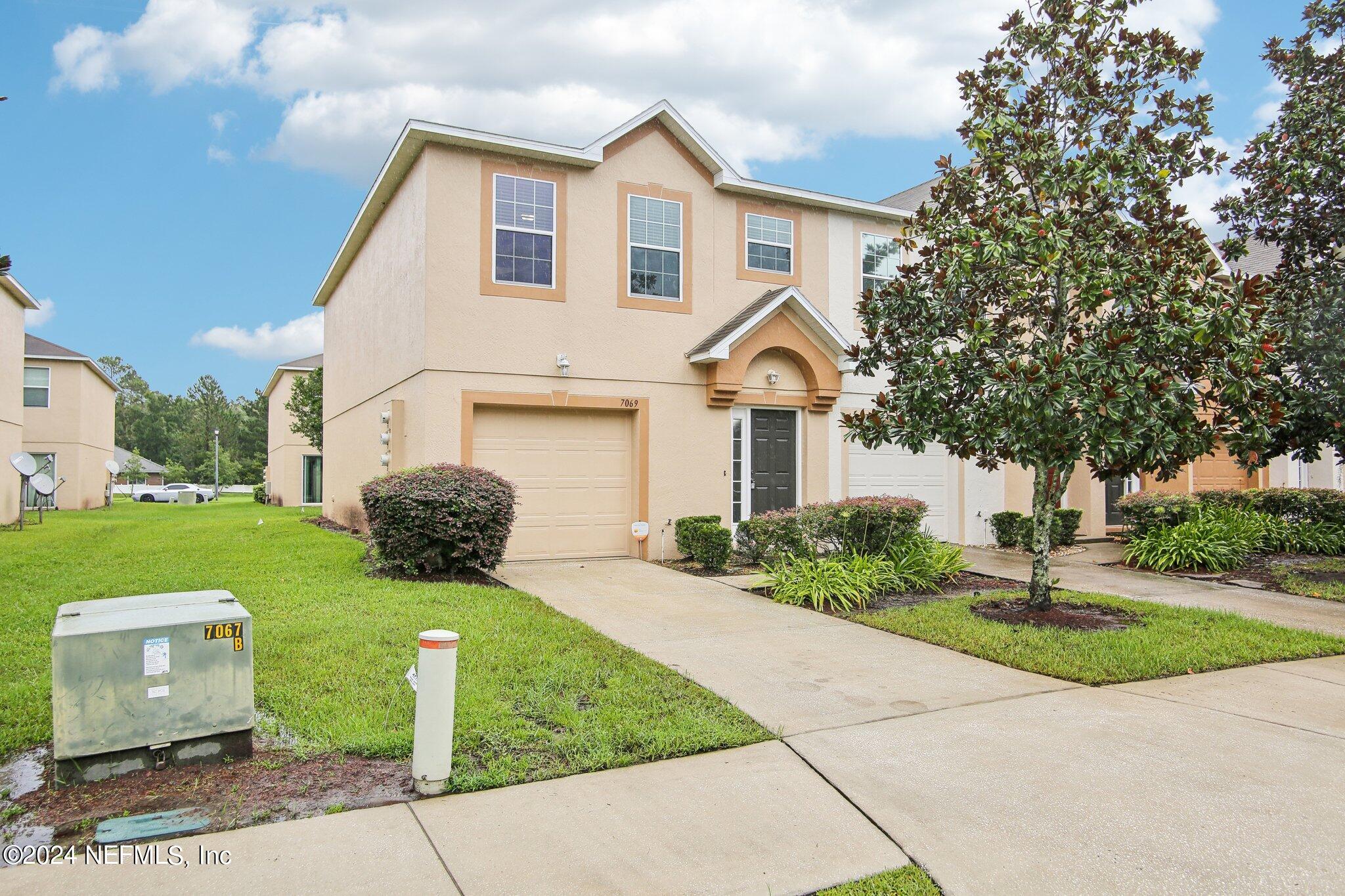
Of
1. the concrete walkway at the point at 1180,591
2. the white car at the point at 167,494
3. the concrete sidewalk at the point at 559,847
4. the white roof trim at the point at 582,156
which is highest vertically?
the white roof trim at the point at 582,156

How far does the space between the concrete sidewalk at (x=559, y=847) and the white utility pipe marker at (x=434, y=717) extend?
14cm

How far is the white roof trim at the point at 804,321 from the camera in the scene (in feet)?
41.8

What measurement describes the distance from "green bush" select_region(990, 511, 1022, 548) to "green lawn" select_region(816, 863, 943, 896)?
1300cm

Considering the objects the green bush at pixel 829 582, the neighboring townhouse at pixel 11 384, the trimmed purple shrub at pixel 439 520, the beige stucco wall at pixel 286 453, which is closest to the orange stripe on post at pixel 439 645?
the trimmed purple shrub at pixel 439 520

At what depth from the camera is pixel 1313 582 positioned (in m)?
10.9

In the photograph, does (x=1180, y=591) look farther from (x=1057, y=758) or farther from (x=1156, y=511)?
(x=1057, y=758)

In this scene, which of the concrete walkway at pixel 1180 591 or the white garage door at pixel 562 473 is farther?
the white garage door at pixel 562 473

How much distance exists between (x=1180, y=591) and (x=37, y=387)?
116 ft

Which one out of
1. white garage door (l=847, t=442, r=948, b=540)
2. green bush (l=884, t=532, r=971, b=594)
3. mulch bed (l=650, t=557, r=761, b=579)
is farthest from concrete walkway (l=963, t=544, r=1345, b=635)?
mulch bed (l=650, t=557, r=761, b=579)

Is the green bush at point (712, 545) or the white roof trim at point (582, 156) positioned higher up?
the white roof trim at point (582, 156)

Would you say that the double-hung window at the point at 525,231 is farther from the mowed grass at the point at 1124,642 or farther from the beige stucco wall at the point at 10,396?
the beige stucco wall at the point at 10,396

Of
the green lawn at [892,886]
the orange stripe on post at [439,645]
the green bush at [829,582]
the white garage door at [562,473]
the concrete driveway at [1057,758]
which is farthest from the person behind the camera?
the white garage door at [562,473]

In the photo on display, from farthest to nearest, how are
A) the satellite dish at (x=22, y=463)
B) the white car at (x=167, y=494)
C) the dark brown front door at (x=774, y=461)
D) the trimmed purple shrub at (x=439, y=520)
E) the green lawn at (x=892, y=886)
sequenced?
the white car at (x=167, y=494)
the satellite dish at (x=22, y=463)
the dark brown front door at (x=774, y=461)
the trimmed purple shrub at (x=439, y=520)
the green lawn at (x=892, y=886)

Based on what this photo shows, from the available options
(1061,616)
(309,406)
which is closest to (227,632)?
(1061,616)
